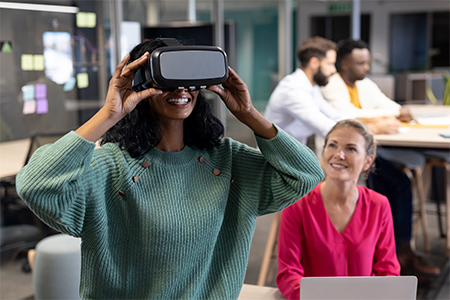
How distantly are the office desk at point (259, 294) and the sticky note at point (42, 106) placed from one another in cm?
177

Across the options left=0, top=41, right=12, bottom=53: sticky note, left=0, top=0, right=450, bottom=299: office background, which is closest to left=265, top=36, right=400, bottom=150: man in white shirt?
left=0, top=0, right=450, bottom=299: office background

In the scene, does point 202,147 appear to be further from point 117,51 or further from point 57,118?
point 117,51

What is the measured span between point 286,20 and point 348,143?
361cm

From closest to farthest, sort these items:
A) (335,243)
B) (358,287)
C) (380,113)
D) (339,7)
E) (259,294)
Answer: (358,287) < (259,294) < (335,243) < (380,113) < (339,7)

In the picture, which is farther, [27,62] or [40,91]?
[40,91]

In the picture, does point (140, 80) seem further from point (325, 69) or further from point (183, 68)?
point (325, 69)

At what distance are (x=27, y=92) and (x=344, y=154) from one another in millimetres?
1814

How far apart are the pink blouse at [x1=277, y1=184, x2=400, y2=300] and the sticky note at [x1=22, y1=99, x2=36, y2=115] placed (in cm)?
171

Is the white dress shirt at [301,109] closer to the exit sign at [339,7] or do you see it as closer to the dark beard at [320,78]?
the dark beard at [320,78]

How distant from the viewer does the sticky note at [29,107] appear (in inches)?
108

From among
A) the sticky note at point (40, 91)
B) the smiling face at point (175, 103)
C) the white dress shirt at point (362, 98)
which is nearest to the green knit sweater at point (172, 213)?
the smiling face at point (175, 103)

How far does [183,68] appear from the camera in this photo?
1.10 metres

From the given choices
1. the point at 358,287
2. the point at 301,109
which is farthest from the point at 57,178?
the point at 301,109

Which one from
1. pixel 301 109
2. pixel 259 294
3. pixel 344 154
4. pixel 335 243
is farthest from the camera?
pixel 301 109
